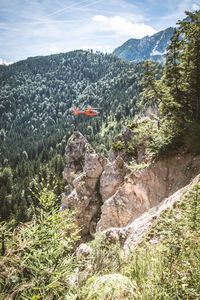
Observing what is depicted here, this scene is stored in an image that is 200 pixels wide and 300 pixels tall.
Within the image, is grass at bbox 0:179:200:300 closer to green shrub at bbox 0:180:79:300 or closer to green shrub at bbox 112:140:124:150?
green shrub at bbox 0:180:79:300

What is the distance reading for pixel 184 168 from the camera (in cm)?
1261

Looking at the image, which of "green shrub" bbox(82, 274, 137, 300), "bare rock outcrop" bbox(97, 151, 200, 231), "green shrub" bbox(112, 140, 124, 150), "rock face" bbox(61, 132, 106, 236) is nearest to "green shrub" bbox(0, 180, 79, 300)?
"green shrub" bbox(82, 274, 137, 300)

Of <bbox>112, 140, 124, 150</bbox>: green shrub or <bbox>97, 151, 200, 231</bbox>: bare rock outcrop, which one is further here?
<bbox>112, 140, 124, 150</bbox>: green shrub

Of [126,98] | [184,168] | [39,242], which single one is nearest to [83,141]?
[184,168]

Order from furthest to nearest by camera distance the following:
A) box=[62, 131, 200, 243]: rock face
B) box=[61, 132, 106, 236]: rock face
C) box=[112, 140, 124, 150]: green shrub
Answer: box=[112, 140, 124, 150]: green shrub → box=[61, 132, 106, 236]: rock face → box=[62, 131, 200, 243]: rock face

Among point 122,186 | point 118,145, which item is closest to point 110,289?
point 122,186

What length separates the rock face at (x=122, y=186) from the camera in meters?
13.3

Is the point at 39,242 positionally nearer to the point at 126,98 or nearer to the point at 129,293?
the point at 129,293

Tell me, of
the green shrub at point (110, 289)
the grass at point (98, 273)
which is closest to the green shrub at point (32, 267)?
the grass at point (98, 273)

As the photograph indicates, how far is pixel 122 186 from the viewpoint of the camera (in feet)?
56.5

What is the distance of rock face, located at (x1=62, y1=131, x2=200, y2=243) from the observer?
1334 cm

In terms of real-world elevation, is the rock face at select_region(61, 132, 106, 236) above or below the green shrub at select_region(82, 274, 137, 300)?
below

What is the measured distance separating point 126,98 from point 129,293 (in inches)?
7699

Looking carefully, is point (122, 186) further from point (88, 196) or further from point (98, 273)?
point (98, 273)
